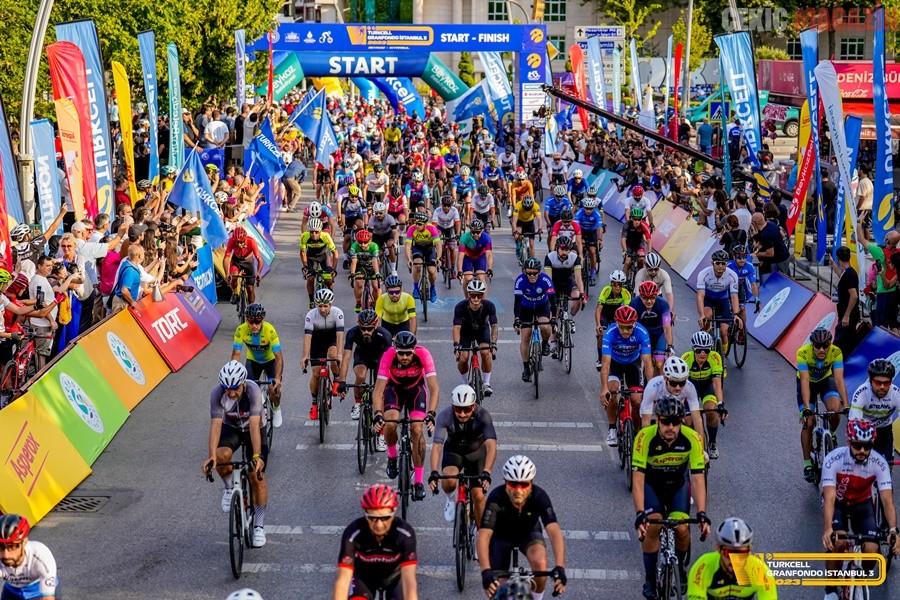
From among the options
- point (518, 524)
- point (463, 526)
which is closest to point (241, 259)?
point (463, 526)

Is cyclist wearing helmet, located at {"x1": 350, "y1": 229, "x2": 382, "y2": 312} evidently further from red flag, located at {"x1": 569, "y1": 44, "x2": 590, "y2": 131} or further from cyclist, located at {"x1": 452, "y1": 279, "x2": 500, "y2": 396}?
red flag, located at {"x1": 569, "y1": 44, "x2": 590, "y2": 131}

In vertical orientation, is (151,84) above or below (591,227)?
above

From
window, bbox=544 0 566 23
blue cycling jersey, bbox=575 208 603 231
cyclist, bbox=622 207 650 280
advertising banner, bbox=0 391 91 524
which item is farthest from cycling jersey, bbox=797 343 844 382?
window, bbox=544 0 566 23

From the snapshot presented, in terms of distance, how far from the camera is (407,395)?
12.1 metres

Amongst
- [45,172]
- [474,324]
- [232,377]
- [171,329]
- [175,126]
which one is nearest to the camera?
[232,377]

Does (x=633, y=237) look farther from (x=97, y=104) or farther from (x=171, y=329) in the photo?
(x=97, y=104)

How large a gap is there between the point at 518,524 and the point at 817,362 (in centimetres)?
476

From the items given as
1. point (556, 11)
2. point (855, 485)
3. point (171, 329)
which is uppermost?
point (556, 11)

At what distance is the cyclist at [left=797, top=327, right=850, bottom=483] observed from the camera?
11961mm

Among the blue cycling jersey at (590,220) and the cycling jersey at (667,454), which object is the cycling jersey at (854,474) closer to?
the cycling jersey at (667,454)

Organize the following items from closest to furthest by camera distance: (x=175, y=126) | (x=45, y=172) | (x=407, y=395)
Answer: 1. (x=407, y=395)
2. (x=45, y=172)
3. (x=175, y=126)

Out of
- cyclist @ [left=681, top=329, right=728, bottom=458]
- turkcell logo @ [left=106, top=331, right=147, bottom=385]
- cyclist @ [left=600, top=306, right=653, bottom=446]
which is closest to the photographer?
cyclist @ [left=681, top=329, right=728, bottom=458]

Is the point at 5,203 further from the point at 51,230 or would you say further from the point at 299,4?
the point at 299,4

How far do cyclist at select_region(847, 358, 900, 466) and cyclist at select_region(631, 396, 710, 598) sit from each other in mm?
2114
